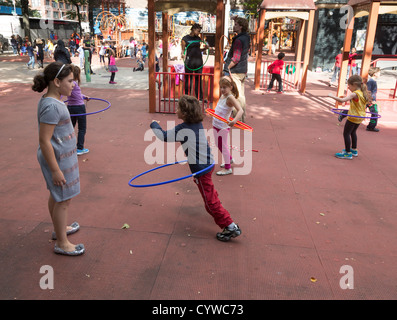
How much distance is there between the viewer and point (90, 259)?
367cm

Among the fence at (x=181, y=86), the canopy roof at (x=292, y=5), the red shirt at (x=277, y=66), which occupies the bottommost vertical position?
the fence at (x=181, y=86)

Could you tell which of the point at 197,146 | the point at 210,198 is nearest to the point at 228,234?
the point at 210,198

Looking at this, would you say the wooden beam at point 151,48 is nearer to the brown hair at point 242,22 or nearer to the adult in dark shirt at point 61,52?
the brown hair at point 242,22

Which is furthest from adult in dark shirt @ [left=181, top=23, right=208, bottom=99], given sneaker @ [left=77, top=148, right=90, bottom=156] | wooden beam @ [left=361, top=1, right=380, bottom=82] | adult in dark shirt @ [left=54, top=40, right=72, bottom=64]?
wooden beam @ [left=361, top=1, right=380, bottom=82]

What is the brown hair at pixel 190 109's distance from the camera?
3678mm

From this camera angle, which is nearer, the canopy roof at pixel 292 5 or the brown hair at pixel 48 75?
the brown hair at pixel 48 75

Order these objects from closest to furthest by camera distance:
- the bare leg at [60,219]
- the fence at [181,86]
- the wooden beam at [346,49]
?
the bare leg at [60,219] < the fence at [181,86] < the wooden beam at [346,49]

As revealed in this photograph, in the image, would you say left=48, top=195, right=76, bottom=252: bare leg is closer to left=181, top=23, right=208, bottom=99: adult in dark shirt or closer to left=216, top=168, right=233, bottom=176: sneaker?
left=216, top=168, right=233, bottom=176: sneaker

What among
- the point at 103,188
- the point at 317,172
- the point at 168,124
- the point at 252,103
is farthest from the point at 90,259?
the point at 252,103

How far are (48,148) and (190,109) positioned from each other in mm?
1455

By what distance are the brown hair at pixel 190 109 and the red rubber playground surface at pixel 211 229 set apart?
1445 millimetres

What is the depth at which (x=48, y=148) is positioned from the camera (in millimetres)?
3160

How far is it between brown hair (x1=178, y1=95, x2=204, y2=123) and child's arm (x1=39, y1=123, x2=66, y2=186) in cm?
131

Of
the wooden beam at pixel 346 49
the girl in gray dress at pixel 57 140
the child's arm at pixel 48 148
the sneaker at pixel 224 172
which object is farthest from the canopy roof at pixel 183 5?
the child's arm at pixel 48 148
